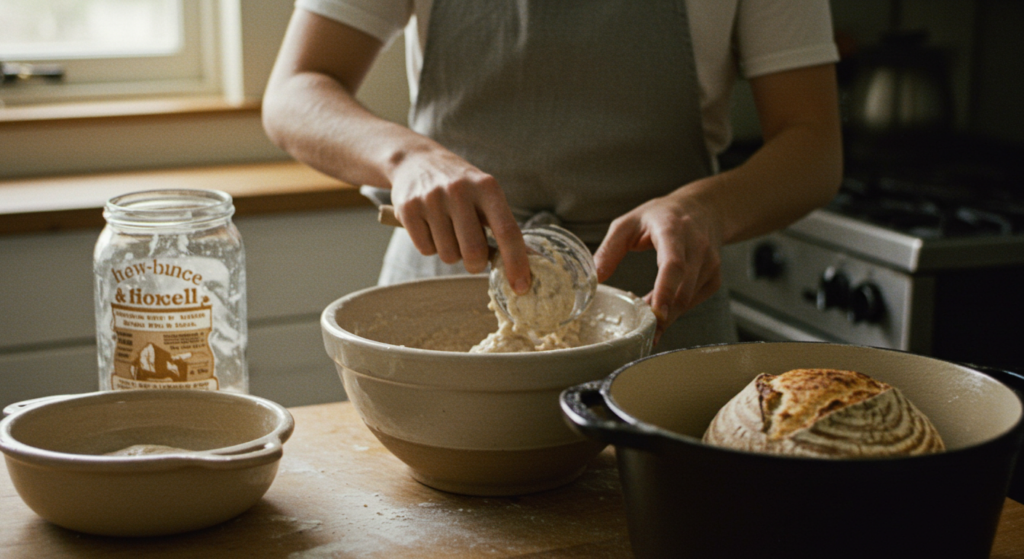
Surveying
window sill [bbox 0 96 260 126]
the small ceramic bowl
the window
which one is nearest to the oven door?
the small ceramic bowl

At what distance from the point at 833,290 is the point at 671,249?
0.86 m

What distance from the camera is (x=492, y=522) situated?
0.65 meters

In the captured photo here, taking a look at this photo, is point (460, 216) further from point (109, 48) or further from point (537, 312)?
point (109, 48)

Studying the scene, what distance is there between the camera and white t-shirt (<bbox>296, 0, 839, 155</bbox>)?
105cm

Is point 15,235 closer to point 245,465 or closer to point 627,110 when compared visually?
point 627,110

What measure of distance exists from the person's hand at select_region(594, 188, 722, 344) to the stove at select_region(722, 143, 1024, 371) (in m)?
0.47

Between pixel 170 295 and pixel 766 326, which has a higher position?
pixel 170 295

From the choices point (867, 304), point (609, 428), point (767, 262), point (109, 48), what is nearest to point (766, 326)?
point (767, 262)

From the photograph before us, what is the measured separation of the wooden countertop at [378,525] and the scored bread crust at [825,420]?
0.12 meters

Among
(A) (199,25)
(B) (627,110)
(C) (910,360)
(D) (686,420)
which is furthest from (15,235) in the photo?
(C) (910,360)

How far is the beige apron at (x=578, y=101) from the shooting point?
1085 millimetres

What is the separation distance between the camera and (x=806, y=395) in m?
0.55

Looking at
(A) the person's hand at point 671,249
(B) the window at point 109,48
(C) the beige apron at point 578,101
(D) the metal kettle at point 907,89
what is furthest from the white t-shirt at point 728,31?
(B) the window at point 109,48

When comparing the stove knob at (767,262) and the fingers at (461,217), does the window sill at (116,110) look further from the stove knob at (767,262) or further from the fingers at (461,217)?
the fingers at (461,217)
